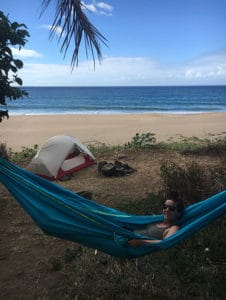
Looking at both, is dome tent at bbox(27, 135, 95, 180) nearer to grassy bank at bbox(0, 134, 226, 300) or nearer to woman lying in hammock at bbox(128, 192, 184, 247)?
grassy bank at bbox(0, 134, 226, 300)

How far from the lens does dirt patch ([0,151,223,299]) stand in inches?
111

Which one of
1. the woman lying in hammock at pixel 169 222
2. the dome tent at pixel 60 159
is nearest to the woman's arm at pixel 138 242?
the woman lying in hammock at pixel 169 222

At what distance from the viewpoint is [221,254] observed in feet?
9.80

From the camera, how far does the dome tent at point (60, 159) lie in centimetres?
599

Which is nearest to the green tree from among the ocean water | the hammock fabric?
the hammock fabric

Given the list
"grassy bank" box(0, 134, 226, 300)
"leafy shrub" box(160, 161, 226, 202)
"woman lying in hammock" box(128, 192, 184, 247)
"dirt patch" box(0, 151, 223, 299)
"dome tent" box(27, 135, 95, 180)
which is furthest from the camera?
"dome tent" box(27, 135, 95, 180)

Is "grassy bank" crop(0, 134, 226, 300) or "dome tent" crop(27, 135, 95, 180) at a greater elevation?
"grassy bank" crop(0, 134, 226, 300)

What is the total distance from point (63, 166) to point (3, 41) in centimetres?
306

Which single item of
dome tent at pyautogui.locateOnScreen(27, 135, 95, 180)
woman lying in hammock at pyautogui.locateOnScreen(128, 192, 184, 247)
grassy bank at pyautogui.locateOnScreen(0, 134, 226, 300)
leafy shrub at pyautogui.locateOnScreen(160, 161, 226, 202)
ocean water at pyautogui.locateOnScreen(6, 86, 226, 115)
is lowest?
ocean water at pyautogui.locateOnScreen(6, 86, 226, 115)

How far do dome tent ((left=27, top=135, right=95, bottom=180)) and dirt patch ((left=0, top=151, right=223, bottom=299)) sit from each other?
0.52 ft

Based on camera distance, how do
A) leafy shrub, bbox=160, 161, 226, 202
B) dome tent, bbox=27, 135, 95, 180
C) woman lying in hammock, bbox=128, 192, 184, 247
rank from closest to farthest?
1. woman lying in hammock, bbox=128, 192, 184, 247
2. leafy shrub, bbox=160, 161, 226, 202
3. dome tent, bbox=27, 135, 95, 180

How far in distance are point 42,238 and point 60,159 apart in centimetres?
256

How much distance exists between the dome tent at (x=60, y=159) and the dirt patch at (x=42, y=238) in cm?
16

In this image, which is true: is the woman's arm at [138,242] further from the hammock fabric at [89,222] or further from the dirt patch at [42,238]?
the dirt patch at [42,238]
